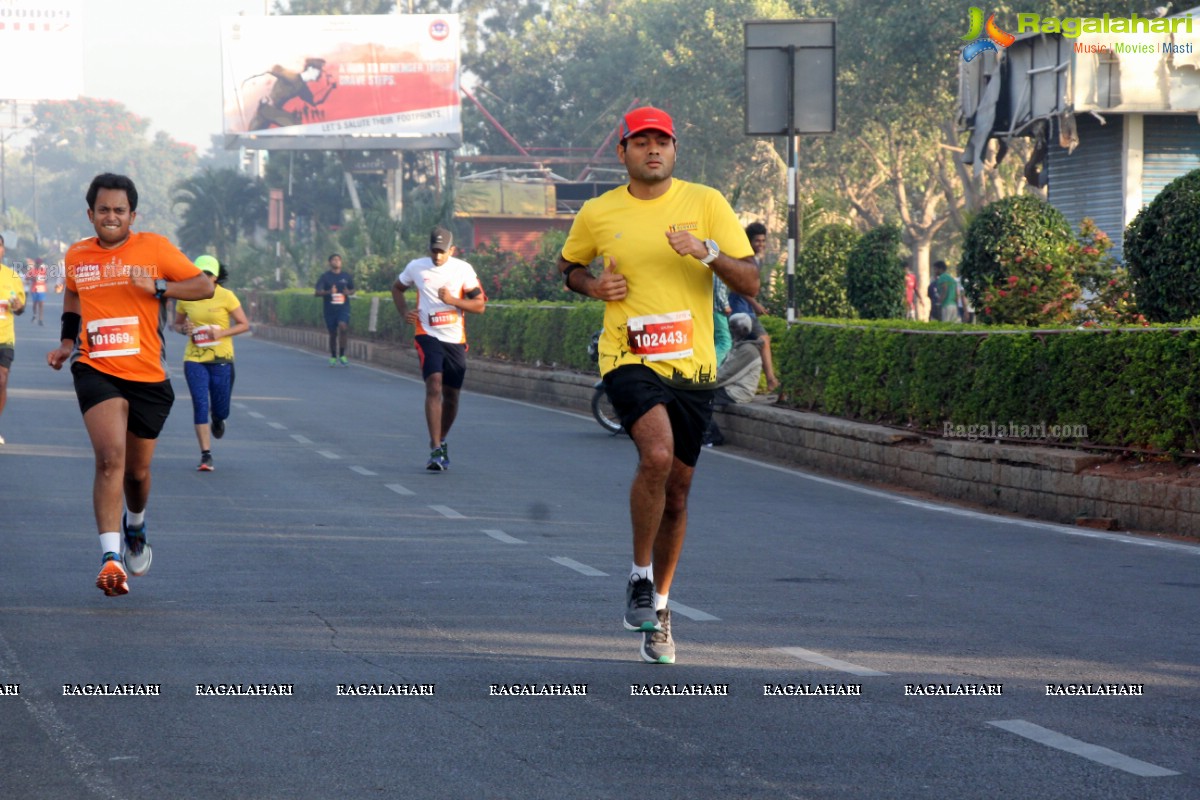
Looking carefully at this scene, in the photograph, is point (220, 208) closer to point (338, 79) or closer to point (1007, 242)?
point (338, 79)

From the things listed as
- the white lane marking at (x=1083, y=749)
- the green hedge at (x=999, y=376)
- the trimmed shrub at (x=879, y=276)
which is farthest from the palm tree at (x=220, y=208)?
the white lane marking at (x=1083, y=749)

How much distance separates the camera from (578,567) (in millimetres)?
9508

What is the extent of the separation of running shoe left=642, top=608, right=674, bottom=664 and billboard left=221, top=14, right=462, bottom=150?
5770 cm

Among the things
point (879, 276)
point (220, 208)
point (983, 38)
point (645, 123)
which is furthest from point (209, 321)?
point (220, 208)

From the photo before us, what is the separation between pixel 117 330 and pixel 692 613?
3.05 metres

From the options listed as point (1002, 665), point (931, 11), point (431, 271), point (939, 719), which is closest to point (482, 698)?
point (939, 719)

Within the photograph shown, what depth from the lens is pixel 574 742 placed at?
18.2 feet

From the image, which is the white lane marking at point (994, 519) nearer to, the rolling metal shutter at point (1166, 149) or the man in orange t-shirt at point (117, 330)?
the man in orange t-shirt at point (117, 330)

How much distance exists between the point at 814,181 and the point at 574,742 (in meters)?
52.6

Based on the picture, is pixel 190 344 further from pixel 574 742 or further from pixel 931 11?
pixel 931 11

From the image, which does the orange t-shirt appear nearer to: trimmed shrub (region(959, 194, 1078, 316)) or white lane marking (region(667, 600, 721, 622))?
white lane marking (region(667, 600, 721, 622))

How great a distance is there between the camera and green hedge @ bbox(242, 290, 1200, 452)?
1148 centimetres

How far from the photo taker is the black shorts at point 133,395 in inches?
333

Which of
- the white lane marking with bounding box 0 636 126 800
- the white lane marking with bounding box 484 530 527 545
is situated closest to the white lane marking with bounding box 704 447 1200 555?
the white lane marking with bounding box 484 530 527 545
